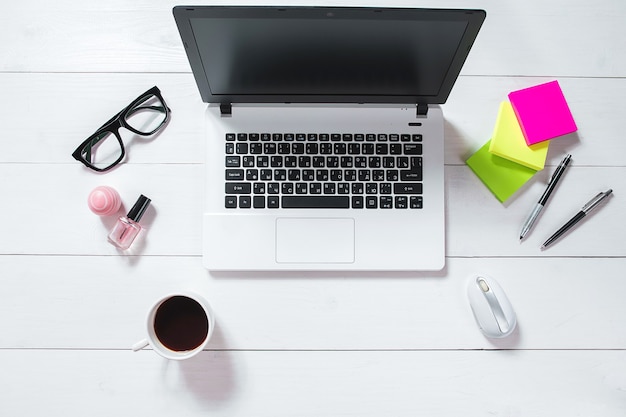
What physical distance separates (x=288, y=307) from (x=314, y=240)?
13 cm

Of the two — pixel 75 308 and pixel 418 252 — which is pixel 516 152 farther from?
pixel 75 308

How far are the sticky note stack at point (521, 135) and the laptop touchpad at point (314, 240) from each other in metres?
0.26

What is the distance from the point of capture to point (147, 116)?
2.85 ft

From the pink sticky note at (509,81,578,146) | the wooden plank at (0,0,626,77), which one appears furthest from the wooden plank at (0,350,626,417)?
the wooden plank at (0,0,626,77)

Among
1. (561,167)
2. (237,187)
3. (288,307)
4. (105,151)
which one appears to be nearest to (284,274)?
(288,307)

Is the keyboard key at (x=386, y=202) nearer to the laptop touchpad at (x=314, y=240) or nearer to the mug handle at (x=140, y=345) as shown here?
the laptop touchpad at (x=314, y=240)

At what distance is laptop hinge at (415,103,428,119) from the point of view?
82 cm

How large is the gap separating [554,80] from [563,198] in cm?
21

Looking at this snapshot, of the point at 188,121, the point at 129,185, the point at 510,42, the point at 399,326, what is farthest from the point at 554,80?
the point at 129,185

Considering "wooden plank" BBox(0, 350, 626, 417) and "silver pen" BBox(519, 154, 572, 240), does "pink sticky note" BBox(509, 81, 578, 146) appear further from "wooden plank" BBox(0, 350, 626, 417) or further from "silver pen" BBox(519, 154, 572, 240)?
"wooden plank" BBox(0, 350, 626, 417)

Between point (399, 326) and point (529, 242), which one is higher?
point (529, 242)

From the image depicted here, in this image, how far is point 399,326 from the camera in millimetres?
852

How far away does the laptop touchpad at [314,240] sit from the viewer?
821 mm

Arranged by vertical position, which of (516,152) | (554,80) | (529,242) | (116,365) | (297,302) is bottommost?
(116,365)
